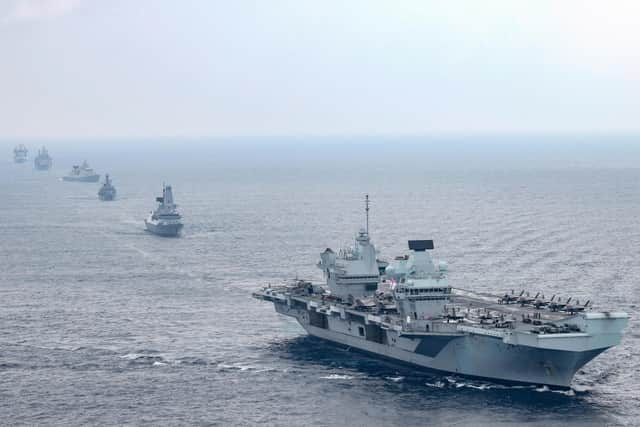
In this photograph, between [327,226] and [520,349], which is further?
[327,226]

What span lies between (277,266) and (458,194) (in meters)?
81.8

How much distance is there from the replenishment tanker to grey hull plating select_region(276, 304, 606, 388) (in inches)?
2.2

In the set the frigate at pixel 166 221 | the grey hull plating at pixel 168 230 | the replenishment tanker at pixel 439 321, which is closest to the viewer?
the replenishment tanker at pixel 439 321

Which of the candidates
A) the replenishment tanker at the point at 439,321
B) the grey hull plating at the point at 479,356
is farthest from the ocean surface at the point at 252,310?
the replenishment tanker at the point at 439,321

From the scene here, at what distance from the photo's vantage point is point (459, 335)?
193 ft

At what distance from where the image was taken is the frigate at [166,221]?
123938 mm

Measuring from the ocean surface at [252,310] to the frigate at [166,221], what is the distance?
2150mm

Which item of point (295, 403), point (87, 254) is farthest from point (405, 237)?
point (295, 403)

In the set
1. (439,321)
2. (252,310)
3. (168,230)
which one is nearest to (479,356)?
(439,321)

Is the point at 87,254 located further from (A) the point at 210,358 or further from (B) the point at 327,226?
(A) the point at 210,358

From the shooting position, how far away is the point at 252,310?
7875cm

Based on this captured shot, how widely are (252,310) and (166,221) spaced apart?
48.3 metres

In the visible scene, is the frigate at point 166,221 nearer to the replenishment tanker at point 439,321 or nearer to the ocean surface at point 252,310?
the ocean surface at point 252,310

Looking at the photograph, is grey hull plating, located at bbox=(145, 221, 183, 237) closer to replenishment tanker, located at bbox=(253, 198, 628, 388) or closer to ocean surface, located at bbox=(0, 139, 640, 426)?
ocean surface, located at bbox=(0, 139, 640, 426)
